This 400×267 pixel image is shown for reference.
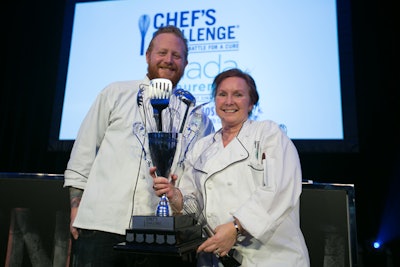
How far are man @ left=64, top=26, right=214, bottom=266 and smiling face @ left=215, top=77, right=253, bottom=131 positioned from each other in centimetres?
12

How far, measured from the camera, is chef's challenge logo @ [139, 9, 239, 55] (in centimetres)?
262

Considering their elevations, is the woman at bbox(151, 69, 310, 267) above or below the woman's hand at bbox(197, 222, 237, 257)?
above

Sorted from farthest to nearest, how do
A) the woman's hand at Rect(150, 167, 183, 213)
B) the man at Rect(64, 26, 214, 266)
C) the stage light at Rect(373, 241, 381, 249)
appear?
the stage light at Rect(373, 241, 381, 249) < the man at Rect(64, 26, 214, 266) < the woman's hand at Rect(150, 167, 183, 213)

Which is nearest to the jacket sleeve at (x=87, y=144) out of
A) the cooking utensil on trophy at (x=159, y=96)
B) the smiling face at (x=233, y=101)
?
the cooking utensil on trophy at (x=159, y=96)

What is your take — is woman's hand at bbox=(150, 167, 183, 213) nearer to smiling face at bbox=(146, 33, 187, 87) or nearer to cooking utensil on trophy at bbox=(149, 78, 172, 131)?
cooking utensil on trophy at bbox=(149, 78, 172, 131)

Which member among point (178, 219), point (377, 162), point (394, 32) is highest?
point (394, 32)

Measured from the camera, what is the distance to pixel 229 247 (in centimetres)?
105

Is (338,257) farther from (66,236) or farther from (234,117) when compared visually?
(66,236)

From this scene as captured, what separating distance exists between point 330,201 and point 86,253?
1188mm

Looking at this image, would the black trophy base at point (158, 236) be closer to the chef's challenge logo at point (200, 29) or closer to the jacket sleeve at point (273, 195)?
the jacket sleeve at point (273, 195)

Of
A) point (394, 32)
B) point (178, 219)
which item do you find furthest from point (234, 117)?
point (394, 32)

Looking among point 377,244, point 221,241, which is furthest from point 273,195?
point 377,244

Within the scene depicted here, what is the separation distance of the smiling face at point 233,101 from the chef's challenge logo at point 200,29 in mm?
1301

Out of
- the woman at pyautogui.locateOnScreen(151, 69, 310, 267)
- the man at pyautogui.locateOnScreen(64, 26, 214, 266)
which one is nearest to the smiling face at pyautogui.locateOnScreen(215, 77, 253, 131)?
the woman at pyautogui.locateOnScreen(151, 69, 310, 267)
